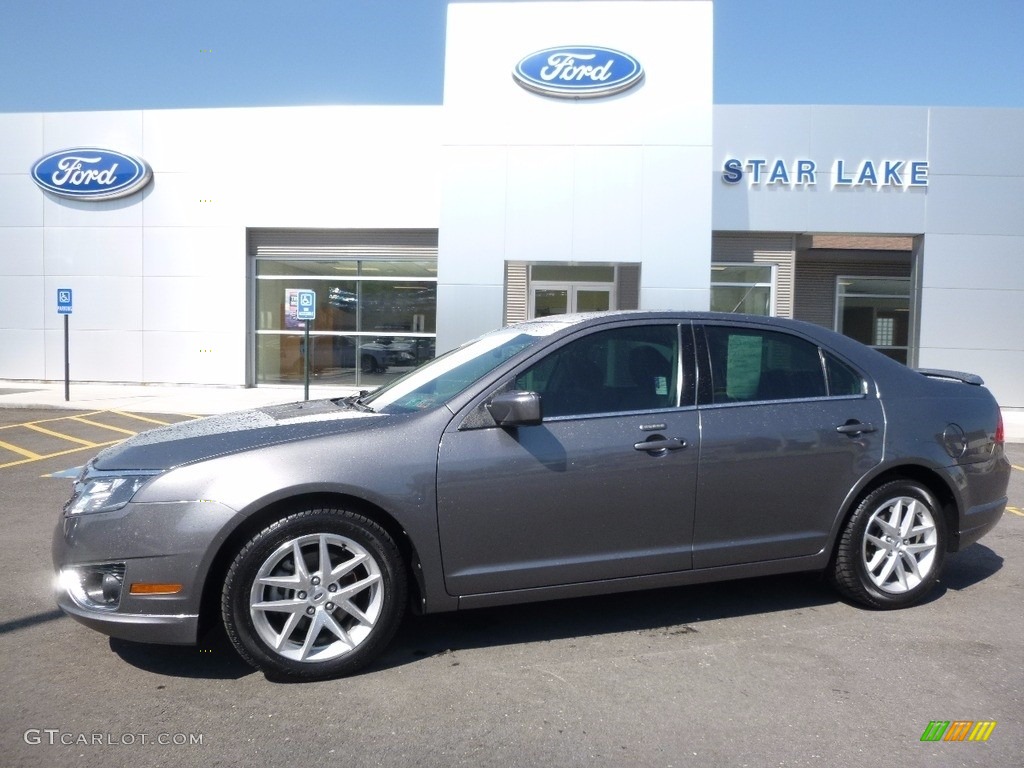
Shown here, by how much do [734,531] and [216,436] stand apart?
8.26ft

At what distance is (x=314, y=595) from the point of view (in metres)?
3.56

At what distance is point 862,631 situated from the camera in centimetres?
425

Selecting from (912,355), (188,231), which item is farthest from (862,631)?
(188,231)

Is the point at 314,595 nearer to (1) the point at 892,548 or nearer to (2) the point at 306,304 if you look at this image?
(1) the point at 892,548

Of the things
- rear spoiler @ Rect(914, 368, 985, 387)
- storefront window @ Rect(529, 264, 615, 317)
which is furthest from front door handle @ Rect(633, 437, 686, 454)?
storefront window @ Rect(529, 264, 615, 317)

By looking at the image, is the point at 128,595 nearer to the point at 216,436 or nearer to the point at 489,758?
the point at 216,436

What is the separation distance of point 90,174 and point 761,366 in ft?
60.8

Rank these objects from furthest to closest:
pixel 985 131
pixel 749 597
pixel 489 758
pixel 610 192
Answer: pixel 985 131 → pixel 610 192 → pixel 749 597 → pixel 489 758

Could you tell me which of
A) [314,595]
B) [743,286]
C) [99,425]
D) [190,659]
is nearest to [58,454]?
[99,425]

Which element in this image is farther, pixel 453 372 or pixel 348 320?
pixel 348 320

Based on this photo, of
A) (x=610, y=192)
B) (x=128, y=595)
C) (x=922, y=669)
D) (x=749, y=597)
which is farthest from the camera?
(x=610, y=192)

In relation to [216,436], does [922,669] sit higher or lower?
lower

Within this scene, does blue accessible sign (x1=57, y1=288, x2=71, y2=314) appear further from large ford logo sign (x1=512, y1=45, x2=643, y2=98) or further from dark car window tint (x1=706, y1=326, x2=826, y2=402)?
dark car window tint (x1=706, y1=326, x2=826, y2=402)

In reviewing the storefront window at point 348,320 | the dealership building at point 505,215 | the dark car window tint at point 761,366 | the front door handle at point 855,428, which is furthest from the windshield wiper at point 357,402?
the storefront window at point 348,320
